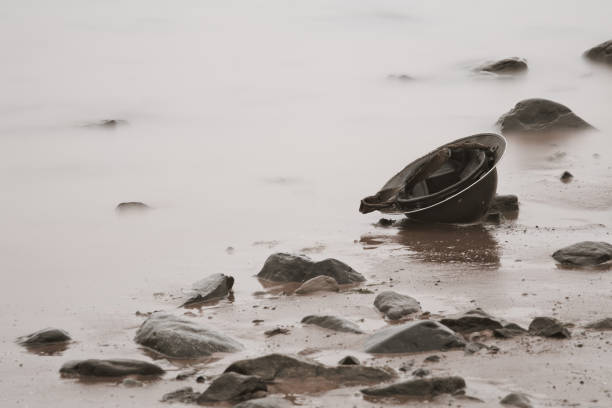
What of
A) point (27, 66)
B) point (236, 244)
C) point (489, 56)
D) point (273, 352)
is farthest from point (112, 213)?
point (489, 56)

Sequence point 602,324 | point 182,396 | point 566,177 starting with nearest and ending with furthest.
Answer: point 182,396 < point 602,324 < point 566,177

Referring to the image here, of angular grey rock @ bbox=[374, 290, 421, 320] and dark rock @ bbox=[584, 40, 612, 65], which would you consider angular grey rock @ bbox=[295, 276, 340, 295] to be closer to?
angular grey rock @ bbox=[374, 290, 421, 320]

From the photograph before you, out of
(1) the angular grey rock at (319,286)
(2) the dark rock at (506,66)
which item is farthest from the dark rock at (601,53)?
(1) the angular grey rock at (319,286)

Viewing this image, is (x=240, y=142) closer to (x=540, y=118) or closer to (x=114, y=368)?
(x=540, y=118)

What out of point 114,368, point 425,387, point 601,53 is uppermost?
point 601,53

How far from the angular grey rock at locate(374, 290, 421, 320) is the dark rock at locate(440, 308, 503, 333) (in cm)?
56

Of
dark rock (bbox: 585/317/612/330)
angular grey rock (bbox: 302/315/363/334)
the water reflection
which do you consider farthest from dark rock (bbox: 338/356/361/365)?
the water reflection

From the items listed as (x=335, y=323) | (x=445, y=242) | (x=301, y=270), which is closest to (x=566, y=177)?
(x=445, y=242)

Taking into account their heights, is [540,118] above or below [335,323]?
above

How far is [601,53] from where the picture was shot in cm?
2358

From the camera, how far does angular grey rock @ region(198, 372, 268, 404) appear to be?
6.36 m

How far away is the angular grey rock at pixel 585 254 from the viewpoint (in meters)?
9.26

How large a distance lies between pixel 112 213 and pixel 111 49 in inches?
553

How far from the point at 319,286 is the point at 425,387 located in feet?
9.05
